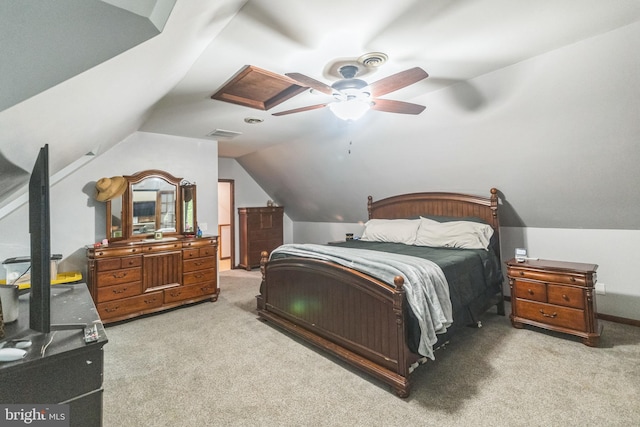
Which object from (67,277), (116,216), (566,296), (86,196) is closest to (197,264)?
(116,216)

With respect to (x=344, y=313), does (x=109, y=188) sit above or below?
above

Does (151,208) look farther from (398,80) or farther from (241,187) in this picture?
(398,80)

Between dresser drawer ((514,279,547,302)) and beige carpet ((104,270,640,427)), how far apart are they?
35 cm

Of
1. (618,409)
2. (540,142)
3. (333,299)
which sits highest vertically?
(540,142)

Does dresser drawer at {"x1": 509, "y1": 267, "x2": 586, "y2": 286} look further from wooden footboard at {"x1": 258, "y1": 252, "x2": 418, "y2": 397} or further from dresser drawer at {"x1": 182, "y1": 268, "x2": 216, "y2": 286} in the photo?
dresser drawer at {"x1": 182, "y1": 268, "x2": 216, "y2": 286}

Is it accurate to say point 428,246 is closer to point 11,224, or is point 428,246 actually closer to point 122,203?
point 122,203

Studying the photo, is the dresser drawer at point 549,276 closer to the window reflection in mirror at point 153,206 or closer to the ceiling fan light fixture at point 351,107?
the ceiling fan light fixture at point 351,107

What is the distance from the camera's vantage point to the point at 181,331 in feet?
10.5

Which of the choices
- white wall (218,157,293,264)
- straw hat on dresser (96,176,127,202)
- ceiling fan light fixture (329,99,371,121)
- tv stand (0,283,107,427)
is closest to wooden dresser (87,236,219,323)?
straw hat on dresser (96,176,127,202)

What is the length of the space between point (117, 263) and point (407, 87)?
144 inches

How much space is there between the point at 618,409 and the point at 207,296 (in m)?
4.10

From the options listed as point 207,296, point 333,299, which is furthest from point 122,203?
point 333,299

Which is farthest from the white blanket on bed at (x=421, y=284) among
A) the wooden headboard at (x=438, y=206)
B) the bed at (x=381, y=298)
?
the wooden headboard at (x=438, y=206)

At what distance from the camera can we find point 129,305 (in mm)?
3475
